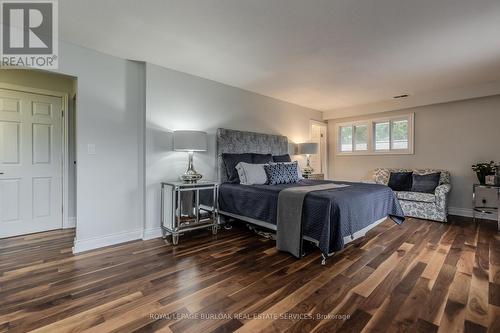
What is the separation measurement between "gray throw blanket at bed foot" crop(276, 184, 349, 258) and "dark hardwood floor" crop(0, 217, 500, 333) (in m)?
A: 0.13

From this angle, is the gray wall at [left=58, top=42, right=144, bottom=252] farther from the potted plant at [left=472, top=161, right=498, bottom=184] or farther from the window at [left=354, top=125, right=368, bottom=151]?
the potted plant at [left=472, top=161, right=498, bottom=184]

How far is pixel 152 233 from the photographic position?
3.22 m

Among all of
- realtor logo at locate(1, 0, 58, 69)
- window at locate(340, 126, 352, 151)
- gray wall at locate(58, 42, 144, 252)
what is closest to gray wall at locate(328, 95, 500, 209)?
window at locate(340, 126, 352, 151)

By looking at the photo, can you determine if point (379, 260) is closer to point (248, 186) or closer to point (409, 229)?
point (409, 229)

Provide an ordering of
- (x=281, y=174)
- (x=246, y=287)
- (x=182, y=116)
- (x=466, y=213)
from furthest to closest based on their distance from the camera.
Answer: (x=466, y=213), (x=281, y=174), (x=182, y=116), (x=246, y=287)

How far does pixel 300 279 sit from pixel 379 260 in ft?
3.24

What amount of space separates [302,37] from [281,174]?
1889mm

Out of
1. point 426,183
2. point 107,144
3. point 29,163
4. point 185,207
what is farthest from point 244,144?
point 426,183

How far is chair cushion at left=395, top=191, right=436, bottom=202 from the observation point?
4.11 m

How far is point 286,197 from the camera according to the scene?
268 centimetres

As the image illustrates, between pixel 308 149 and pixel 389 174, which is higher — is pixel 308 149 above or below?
above

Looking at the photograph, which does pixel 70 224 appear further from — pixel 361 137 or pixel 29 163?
pixel 361 137

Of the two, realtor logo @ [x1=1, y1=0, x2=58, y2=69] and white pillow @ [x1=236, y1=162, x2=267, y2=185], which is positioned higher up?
realtor logo @ [x1=1, y1=0, x2=58, y2=69]

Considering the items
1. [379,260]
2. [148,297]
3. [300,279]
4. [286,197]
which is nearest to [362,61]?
[286,197]
